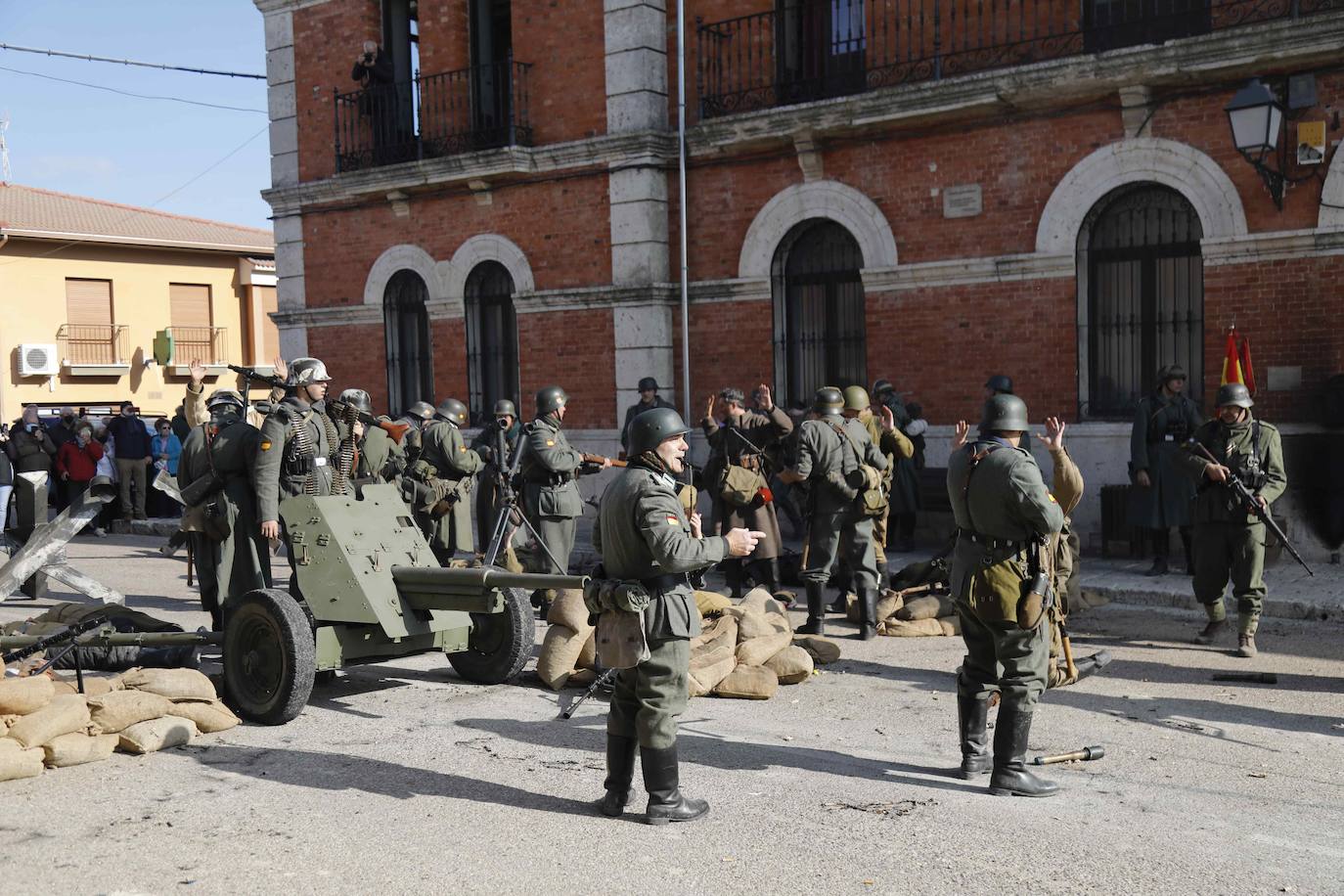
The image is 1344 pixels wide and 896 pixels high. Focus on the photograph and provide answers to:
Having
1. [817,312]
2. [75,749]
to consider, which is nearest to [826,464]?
[75,749]

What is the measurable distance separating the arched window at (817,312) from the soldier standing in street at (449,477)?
453 centimetres

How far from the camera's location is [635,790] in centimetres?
548

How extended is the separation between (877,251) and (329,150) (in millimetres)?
8810

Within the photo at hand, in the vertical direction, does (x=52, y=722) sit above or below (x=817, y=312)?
below

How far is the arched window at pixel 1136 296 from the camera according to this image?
11969mm

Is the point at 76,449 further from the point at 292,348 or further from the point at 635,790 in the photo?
the point at 635,790

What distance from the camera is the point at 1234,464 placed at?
27.4 feet

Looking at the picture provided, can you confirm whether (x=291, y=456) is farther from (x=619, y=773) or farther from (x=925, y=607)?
(x=925, y=607)

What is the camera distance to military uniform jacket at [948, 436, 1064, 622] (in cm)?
541

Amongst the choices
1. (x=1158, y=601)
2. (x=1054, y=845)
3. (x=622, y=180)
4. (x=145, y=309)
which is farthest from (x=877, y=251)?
(x=145, y=309)

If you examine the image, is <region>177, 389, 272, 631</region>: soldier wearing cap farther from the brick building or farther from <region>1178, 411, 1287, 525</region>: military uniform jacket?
the brick building

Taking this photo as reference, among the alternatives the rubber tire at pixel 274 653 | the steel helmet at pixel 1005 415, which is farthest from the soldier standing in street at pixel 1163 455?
the rubber tire at pixel 274 653

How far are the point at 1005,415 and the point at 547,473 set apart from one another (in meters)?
4.84

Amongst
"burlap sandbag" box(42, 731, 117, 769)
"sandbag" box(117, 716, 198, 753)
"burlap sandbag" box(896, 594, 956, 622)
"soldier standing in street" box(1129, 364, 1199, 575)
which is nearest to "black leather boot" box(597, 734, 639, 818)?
"sandbag" box(117, 716, 198, 753)
